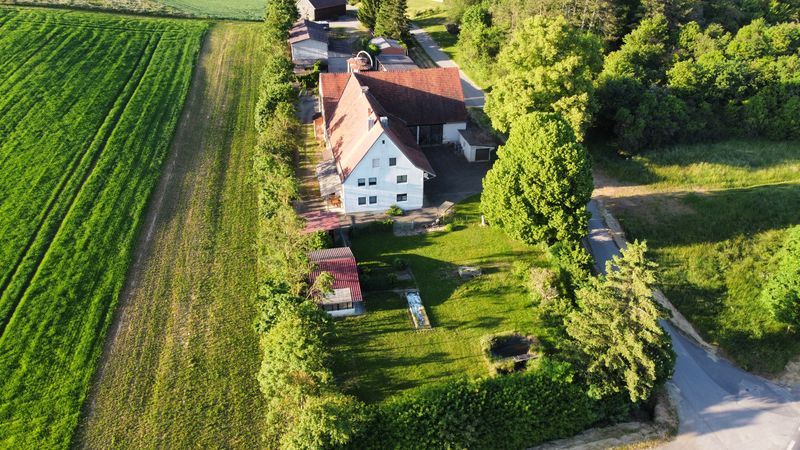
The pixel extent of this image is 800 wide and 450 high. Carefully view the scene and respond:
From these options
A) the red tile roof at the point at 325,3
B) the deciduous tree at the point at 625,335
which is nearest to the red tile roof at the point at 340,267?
the deciduous tree at the point at 625,335

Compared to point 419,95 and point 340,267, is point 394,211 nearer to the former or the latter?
point 340,267

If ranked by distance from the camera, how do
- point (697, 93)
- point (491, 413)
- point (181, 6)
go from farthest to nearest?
point (181, 6) < point (697, 93) < point (491, 413)

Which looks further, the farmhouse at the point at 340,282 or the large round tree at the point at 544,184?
the large round tree at the point at 544,184

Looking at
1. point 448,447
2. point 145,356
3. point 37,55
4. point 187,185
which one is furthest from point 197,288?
point 37,55

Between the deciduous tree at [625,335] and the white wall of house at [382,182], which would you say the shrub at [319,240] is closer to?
the white wall of house at [382,182]

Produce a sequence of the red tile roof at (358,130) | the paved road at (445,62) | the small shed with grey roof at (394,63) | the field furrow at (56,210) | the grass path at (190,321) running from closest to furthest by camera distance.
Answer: the grass path at (190,321) → the field furrow at (56,210) → the red tile roof at (358,130) → the paved road at (445,62) → the small shed with grey roof at (394,63)

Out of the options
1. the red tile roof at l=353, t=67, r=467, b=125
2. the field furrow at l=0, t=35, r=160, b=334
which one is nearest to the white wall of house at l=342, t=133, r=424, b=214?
the red tile roof at l=353, t=67, r=467, b=125

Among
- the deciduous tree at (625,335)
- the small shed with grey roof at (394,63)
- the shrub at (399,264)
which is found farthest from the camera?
the small shed with grey roof at (394,63)

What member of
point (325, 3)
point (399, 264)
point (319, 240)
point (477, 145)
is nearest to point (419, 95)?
point (477, 145)
